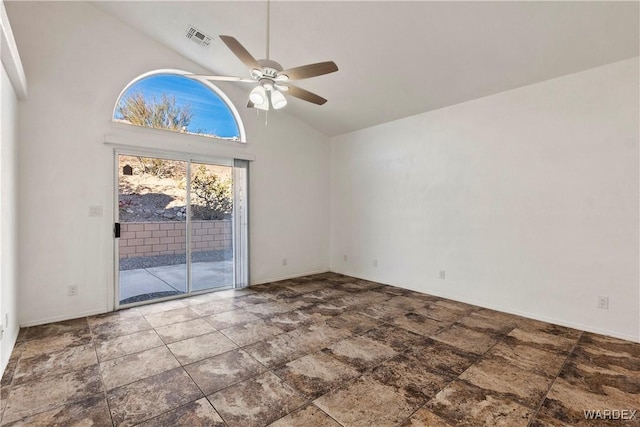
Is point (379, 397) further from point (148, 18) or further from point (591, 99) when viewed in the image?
point (148, 18)

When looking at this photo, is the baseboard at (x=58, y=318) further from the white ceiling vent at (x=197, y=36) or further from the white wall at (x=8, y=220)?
the white ceiling vent at (x=197, y=36)

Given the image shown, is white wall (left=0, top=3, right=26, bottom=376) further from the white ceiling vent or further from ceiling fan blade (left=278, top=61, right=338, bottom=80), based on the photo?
ceiling fan blade (left=278, top=61, right=338, bottom=80)

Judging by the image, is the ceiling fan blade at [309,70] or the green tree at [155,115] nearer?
the ceiling fan blade at [309,70]

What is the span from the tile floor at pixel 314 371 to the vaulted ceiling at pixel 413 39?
3.00 m

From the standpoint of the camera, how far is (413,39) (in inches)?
129

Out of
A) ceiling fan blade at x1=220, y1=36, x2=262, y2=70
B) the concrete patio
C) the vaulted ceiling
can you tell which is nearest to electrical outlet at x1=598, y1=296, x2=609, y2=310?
the vaulted ceiling

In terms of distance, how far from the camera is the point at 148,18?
12.4ft

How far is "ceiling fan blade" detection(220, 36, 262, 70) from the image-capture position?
2125 mm

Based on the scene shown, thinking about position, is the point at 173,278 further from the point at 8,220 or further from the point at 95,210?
the point at 8,220

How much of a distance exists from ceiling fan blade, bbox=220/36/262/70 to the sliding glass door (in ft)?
8.87

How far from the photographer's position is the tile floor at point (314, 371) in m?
1.95

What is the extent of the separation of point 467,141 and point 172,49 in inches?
179

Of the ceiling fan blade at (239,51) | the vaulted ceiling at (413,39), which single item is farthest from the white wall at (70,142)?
the ceiling fan blade at (239,51)

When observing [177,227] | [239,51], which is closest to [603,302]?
[239,51]
